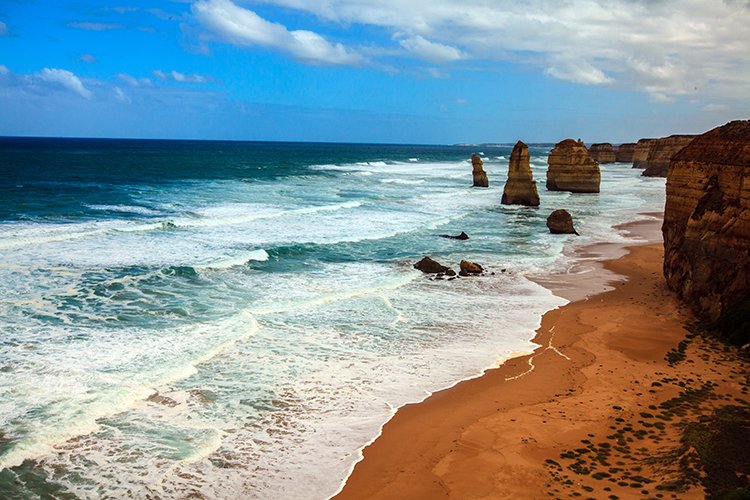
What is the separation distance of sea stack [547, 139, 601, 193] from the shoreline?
1889 cm

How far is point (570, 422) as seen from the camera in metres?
12.3

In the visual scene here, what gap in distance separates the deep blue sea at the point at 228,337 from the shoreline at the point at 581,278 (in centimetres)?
24

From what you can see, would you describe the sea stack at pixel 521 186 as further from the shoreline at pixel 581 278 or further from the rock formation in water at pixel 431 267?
the rock formation in water at pixel 431 267

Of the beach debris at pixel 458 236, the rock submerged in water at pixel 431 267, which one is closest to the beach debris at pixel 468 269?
the rock submerged in water at pixel 431 267

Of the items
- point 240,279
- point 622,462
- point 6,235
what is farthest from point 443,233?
point 622,462

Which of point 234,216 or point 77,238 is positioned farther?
point 234,216

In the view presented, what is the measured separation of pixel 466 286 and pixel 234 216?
20743 mm

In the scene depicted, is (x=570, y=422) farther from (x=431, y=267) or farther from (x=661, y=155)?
(x=661, y=155)

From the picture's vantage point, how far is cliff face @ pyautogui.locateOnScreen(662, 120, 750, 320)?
17.9 meters

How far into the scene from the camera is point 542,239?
116 ft

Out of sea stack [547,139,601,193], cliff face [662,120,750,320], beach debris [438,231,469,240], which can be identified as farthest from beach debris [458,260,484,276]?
sea stack [547,139,601,193]

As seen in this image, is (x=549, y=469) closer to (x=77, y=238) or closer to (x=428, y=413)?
(x=428, y=413)

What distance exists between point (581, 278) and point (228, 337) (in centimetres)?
1496

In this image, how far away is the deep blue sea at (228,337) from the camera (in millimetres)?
10938
